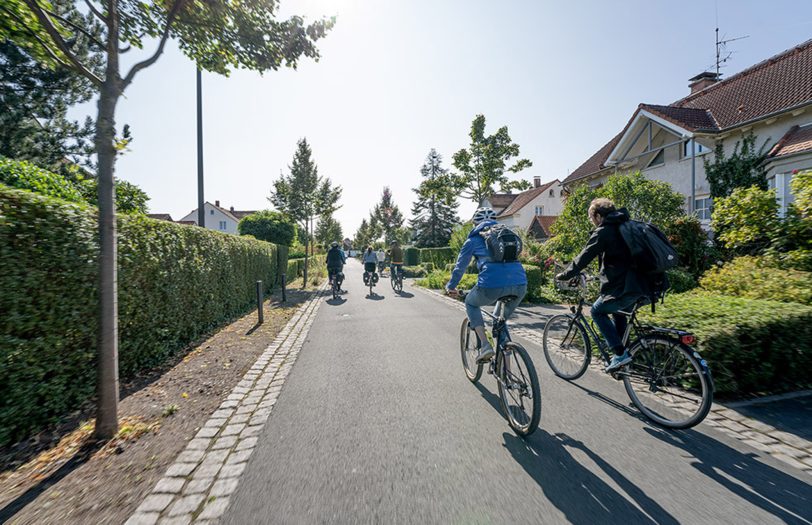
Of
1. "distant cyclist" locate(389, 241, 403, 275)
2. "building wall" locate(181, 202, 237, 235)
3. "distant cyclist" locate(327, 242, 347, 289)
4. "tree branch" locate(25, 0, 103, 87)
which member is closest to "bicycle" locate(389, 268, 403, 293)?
"distant cyclist" locate(389, 241, 403, 275)

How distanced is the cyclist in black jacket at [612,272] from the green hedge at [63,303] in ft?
16.3

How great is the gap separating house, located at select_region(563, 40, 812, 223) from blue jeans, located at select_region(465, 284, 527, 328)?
40.9 ft

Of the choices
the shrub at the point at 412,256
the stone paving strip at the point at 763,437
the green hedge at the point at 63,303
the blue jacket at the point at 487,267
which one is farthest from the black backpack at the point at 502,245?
the shrub at the point at 412,256

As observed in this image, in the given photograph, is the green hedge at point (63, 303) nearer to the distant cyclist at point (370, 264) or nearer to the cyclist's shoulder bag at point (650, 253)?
the cyclist's shoulder bag at point (650, 253)

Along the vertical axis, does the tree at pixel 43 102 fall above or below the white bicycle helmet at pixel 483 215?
above

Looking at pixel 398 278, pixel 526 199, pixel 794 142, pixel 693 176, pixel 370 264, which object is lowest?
pixel 398 278

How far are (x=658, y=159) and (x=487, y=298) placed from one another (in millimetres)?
18553

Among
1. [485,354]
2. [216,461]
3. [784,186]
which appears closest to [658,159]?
[784,186]

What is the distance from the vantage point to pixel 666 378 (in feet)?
11.2

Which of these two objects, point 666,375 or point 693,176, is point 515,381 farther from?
point 693,176

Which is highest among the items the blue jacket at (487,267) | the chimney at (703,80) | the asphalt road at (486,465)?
the chimney at (703,80)

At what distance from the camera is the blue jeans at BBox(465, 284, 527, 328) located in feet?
12.2

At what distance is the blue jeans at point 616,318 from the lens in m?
3.68

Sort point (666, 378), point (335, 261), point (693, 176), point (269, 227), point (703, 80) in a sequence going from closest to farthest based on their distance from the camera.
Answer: point (666, 378), point (335, 261), point (693, 176), point (269, 227), point (703, 80)
